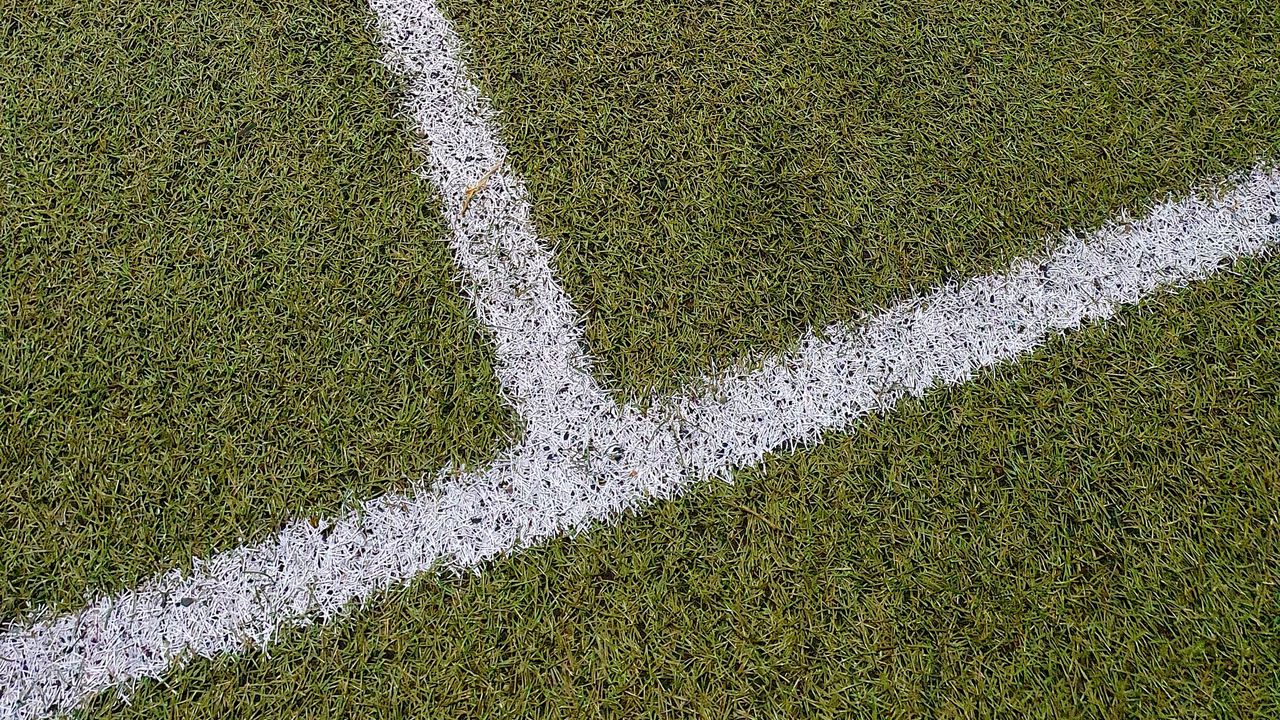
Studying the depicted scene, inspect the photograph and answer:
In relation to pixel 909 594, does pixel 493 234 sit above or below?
above

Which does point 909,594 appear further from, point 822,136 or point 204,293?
point 204,293

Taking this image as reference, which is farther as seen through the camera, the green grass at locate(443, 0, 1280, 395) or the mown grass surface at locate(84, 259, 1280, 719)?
the green grass at locate(443, 0, 1280, 395)

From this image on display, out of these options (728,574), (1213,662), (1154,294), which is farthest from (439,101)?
(1213,662)

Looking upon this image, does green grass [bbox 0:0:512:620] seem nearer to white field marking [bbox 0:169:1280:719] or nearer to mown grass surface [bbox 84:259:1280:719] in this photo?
white field marking [bbox 0:169:1280:719]

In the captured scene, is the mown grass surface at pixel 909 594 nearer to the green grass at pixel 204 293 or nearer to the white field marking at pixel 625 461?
the white field marking at pixel 625 461

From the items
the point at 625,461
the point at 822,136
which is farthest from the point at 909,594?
the point at 822,136

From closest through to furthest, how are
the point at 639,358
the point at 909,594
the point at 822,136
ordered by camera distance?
the point at 909,594, the point at 639,358, the point at 822,136

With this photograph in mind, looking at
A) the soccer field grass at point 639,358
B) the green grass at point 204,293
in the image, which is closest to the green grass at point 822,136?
the soccer field grass at point 639,358

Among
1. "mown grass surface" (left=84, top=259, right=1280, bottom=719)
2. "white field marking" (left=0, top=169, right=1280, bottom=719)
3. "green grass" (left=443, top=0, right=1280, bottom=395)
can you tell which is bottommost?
"mown grass surface" (left=84, top=259, right=1280, bottom=719)

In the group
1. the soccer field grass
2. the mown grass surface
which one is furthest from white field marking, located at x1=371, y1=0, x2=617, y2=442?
the mown grass surface

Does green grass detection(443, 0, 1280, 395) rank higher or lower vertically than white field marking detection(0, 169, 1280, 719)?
higher
